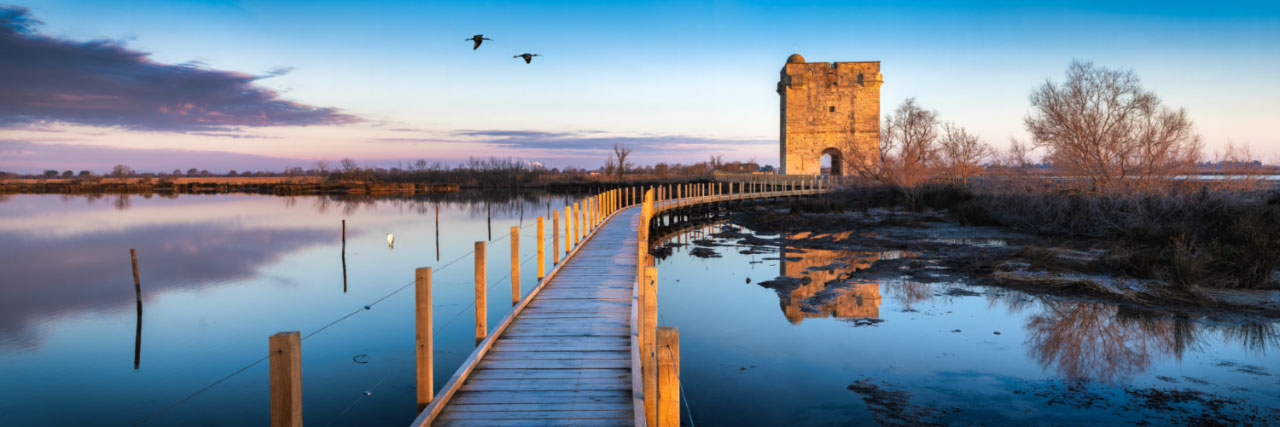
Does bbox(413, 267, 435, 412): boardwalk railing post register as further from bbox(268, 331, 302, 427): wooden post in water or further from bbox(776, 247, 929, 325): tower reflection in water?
bbox(776, 247, 929, 325): tower reflection in water

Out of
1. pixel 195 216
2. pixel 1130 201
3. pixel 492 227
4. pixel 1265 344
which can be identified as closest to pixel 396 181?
pixel 195 216

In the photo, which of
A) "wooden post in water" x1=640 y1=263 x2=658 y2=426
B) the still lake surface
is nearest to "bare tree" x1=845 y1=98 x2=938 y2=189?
the still lake surface

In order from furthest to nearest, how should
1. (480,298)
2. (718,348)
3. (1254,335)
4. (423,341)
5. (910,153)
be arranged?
(910,153), (718,348), (1254,335), (480,298), (423,341)

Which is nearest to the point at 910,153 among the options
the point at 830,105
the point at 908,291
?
the point at 830,105

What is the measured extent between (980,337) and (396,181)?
63837 mm

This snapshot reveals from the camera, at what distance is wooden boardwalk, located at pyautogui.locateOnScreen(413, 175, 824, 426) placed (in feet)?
17.4

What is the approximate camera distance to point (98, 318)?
40.0 ft

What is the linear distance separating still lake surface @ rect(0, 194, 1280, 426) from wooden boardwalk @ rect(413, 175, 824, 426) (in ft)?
3.72

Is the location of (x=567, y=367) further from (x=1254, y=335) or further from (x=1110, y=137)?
(x=1110, y=137)

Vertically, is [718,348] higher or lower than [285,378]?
lower

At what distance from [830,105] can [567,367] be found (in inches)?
1423

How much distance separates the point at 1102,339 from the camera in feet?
29.3

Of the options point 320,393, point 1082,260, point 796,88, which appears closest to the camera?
point 320,393

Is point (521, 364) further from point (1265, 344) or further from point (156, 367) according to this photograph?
point (1265, 344)
